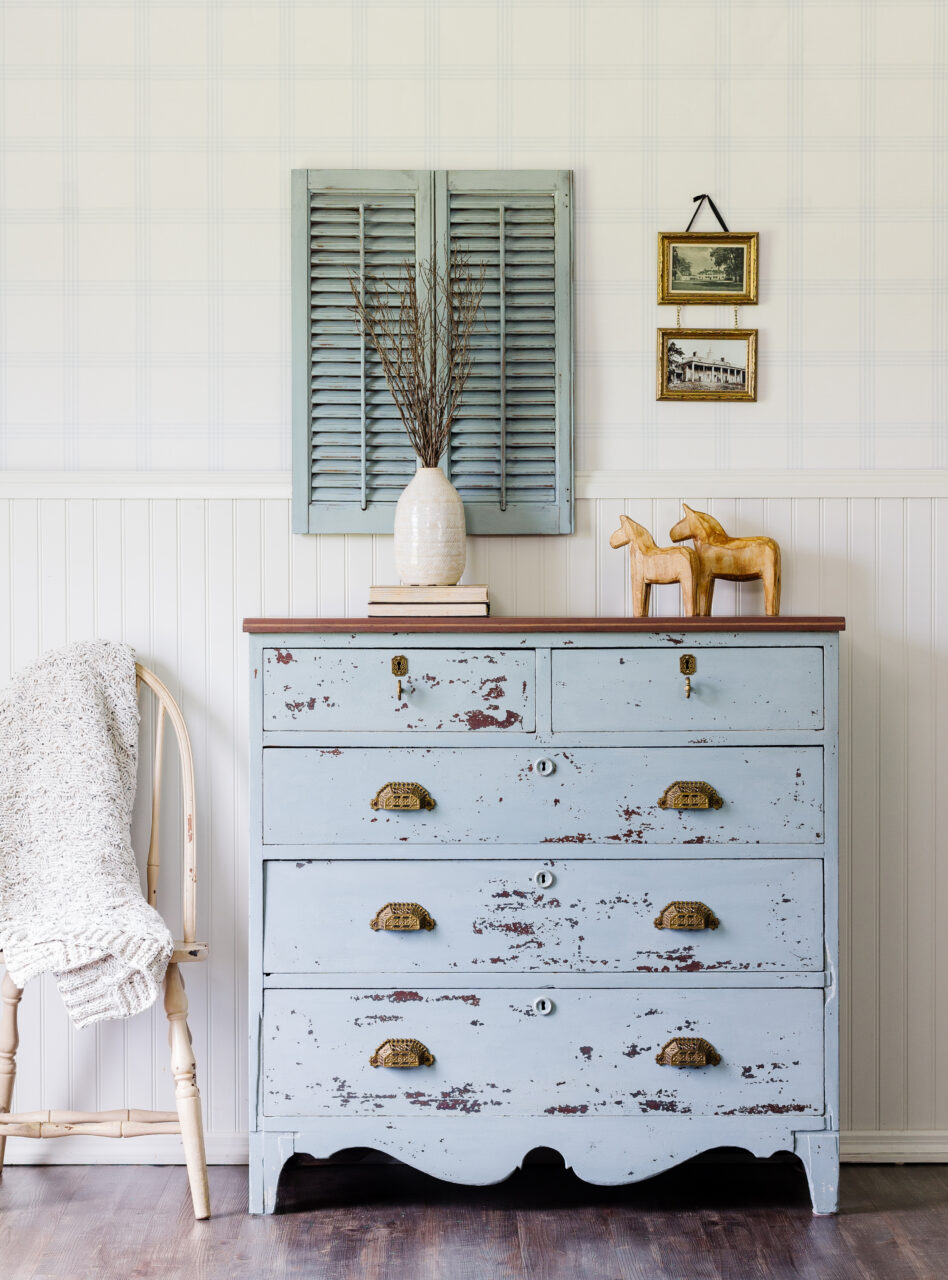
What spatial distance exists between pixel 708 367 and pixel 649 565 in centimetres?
50

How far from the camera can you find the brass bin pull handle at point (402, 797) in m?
1.89

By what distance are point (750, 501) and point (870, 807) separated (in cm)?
73

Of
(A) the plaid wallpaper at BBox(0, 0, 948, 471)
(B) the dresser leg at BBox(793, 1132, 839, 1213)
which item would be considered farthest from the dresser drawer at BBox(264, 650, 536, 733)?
(B) the dresser leg at BBox(793, 1132, 839, 1213)

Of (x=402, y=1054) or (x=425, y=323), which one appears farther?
(x=425, y=323)

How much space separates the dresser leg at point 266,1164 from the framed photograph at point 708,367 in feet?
5.58

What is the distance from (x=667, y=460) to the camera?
2.31 m

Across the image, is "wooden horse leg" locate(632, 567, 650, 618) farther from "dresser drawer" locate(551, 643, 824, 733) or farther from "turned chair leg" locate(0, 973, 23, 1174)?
"turned chair leg" locate(0, 973, 23, 1174)

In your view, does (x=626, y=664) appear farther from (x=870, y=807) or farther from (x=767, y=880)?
(x=870, y=807)

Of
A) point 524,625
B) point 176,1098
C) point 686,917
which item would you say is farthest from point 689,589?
point 176,1098

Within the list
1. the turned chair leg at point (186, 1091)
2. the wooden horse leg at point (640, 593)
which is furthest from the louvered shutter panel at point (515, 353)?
the turned chair leg at point (186, 1091)

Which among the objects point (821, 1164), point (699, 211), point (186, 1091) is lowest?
point (821, 1164)

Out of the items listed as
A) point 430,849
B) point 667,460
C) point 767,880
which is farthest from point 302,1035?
point 667,460

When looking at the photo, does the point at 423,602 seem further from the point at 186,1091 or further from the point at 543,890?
the point at 186,1091

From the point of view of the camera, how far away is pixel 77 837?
6.71 feet
